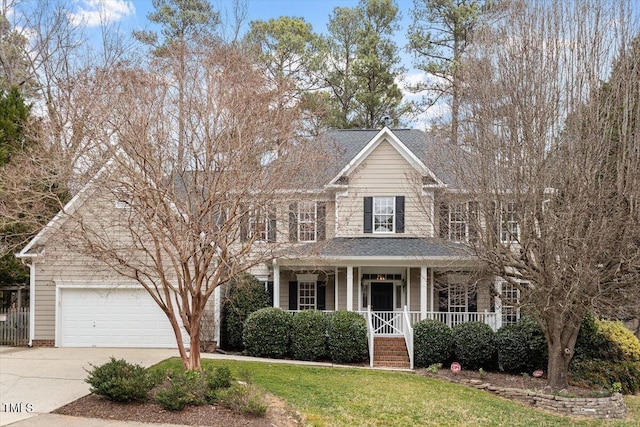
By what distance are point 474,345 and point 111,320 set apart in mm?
10923

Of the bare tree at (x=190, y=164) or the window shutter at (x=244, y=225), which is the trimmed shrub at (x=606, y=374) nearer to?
the bare tree at (x=190, y=164)

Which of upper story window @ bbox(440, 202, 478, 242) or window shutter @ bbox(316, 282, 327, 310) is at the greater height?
upper story window @ bbox(440, 202, 478, 242)

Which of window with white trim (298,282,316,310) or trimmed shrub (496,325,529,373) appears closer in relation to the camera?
trimmed shrub (496,325,529,373)

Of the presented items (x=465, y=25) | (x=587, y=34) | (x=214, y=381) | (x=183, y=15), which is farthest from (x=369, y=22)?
(x=214, y=381)

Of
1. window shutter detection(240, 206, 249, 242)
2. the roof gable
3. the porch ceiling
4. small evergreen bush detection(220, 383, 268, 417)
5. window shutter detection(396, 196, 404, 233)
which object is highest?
the roof gable

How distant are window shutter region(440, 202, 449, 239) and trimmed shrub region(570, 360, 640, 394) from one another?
5.12m

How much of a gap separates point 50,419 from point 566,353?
11.9 metres

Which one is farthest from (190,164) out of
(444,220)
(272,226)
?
(444,220)

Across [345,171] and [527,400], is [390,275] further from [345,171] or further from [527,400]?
[527,400]

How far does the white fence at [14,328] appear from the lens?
58.2 feet

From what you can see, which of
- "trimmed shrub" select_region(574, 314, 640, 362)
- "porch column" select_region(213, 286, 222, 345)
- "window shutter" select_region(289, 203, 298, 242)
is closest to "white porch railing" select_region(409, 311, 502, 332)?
"trimmed shrub" select_region(574, 314, 640, 362)

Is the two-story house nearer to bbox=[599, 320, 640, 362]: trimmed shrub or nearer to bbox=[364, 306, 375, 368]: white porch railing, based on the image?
bbox=[364, 306, 375, 368]: white porch railing

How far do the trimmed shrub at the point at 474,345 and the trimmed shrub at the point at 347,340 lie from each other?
8.88 ft

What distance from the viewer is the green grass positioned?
33.4ft
